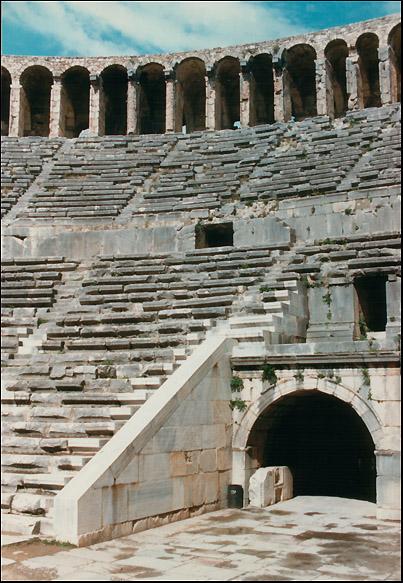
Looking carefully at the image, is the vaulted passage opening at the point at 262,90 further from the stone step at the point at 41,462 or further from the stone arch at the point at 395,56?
the stone step at the point at 41,462

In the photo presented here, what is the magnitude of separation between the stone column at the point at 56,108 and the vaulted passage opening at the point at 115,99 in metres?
1.89

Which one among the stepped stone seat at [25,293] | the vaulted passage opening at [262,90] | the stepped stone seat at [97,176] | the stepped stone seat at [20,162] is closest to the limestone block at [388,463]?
the stepped stone seat at [25,293]

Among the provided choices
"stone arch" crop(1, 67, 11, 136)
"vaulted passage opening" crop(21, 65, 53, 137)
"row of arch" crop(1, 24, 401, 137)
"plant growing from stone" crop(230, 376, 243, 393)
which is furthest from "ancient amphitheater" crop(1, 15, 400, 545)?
"stone arch" crop(1, 67, 11, 136)

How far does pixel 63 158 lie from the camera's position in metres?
26.1

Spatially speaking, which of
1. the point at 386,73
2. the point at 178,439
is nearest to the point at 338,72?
the point at 386,73

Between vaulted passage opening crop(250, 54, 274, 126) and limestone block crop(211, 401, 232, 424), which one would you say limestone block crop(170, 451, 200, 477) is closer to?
limestone block crop(211, 401, 232, 424)

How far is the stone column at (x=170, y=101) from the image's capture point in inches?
1121

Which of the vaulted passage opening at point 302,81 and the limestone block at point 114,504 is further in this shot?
the vaulted passage opening at point 302,81

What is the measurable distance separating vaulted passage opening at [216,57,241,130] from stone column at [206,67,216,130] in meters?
0.20

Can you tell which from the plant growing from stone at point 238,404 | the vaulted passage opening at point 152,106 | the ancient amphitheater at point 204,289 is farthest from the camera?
the vaulted passage opening at point 152,106

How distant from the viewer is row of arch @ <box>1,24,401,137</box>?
27.7 m

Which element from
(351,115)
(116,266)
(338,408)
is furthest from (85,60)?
(338,408)

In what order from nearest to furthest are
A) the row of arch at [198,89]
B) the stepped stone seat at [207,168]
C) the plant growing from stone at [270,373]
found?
the plant growing from stone at [270,373], the stepped stone seat at [207,168], the row of arch at [198,89]

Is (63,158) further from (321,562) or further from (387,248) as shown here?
(321,562)
